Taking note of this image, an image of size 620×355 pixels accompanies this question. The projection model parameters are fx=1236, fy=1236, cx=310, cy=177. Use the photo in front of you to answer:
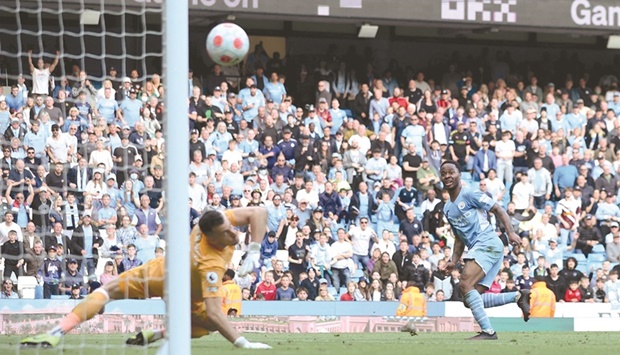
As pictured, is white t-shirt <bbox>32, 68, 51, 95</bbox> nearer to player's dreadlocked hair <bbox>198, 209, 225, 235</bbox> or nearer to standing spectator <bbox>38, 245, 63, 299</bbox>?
standing spectator <bbox>38, 245, 63, 299</bbox>

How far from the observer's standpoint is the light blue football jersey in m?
13.2

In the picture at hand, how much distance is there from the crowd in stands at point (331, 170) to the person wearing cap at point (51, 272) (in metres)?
0.03

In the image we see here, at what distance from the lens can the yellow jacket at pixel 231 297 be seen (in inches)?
705

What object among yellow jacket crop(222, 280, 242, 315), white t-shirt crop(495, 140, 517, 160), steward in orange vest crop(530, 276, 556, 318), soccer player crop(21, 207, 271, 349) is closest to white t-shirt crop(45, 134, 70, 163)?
yellow jacket crop(222, 280, 242, 315)

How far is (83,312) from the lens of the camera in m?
9.93

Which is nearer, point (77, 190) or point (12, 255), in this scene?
point (12, 255)

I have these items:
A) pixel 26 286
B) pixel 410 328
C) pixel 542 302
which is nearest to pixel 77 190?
pixel 26 286

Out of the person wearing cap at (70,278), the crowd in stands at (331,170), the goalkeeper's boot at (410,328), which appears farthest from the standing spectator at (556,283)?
the person wearing cap at (70,278)

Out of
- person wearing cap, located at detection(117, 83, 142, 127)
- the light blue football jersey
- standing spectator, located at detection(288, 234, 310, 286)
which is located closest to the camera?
the light blue football jersey

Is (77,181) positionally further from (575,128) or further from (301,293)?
(575,128)

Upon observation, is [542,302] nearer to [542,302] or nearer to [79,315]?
[542,302]

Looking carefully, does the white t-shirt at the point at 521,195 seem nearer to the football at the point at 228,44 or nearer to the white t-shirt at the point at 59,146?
the white t-shirt at the point at 59,146

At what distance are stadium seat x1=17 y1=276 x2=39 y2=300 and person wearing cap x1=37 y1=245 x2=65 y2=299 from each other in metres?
0.14

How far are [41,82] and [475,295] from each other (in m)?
7.32
